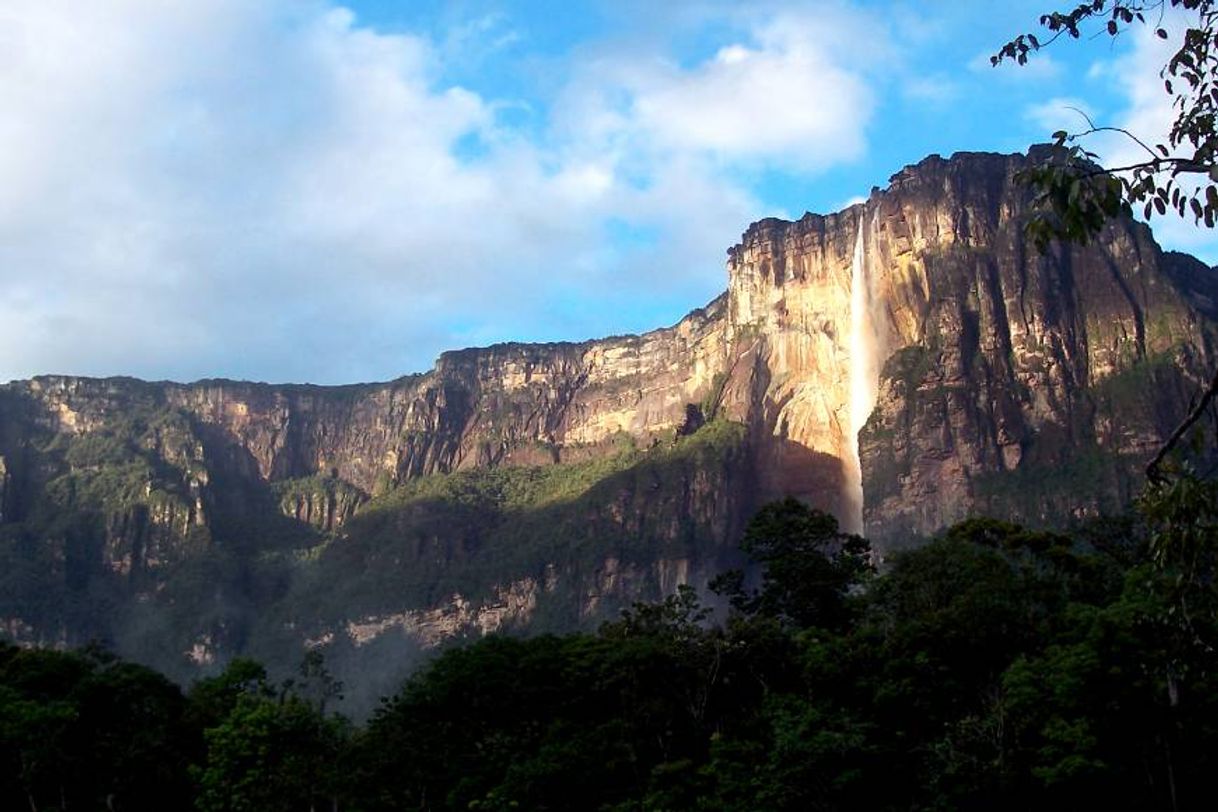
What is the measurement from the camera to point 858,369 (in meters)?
128

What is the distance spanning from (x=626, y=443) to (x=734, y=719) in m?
114

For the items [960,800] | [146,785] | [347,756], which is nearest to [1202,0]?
[960,800]

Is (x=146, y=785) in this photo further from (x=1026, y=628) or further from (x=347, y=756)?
(x=1026, y=628)

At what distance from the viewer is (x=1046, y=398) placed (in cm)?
11162

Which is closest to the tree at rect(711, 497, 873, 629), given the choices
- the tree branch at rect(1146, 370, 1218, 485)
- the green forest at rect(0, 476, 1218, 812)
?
the green forest at rect(0, 476, 1218, 812)

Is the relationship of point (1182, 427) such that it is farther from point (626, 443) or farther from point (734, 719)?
point (626, 443)

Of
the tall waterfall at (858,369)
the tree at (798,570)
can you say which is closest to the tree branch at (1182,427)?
the tree at (798,570)

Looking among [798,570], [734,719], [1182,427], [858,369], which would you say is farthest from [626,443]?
[1182,427]

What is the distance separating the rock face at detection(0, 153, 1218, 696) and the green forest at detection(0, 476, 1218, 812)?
5821 centimetres

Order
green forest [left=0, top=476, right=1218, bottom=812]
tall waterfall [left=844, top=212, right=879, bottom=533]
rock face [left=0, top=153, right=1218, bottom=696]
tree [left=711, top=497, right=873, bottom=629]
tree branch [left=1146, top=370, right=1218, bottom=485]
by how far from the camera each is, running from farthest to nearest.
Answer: tall waterfall [left=844, top=212, right=879, bottom=533] → rock face [left=0, top=153, right=1218, bottom=696] → tree [left=711, top=497, right=873, bottom=629] → green forest [left=0, top=476, right=1218, bottom=812] → tree branch [left=1146, top=370, right=1218, bottom=485]

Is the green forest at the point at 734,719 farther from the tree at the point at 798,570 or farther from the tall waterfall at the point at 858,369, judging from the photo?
the tall waterfall at the point at 858,369

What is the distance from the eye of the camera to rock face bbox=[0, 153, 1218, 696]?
4412 inches

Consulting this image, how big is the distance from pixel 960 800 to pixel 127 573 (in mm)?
141811

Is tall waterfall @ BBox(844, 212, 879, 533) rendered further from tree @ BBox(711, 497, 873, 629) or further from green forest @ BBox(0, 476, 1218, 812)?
green forest @ BBox(0, 476, 1218, 812)
